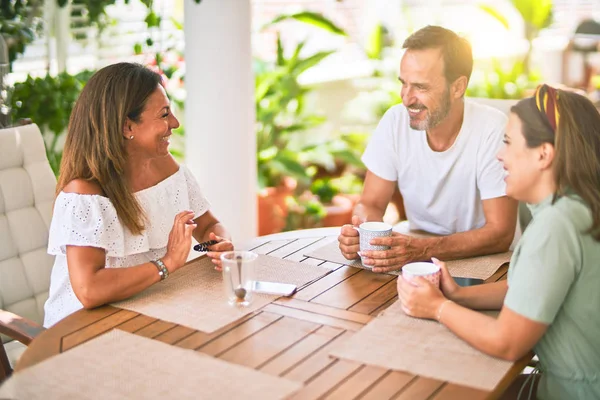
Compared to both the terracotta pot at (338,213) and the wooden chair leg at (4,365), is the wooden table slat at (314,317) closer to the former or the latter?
the wooden chair leg at (4,365)

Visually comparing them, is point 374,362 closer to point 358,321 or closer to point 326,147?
point 358,321

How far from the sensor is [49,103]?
3.57 m

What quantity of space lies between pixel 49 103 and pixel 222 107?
772 mm

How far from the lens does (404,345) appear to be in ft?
5.41

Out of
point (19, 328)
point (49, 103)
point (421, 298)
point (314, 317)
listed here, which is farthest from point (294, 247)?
point (49, 103)

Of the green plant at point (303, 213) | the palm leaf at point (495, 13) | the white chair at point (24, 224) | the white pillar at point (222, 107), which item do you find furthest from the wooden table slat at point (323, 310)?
the palm leaf at point (495, 13)

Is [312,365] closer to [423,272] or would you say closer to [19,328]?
[423,272]

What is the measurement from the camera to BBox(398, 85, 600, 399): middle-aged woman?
5.19 feet

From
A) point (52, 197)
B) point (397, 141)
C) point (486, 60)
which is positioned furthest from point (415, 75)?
point (486, 60)

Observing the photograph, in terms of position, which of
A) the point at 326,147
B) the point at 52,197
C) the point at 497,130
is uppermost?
the point at 497,130

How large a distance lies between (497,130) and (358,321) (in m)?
1.04

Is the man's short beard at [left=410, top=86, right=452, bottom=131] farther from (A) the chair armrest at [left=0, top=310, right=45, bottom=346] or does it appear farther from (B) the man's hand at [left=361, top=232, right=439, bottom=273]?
(A) the chair armrest at [left=0, top=310, right=45, bottom=346]

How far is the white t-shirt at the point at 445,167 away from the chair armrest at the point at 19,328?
1.26m

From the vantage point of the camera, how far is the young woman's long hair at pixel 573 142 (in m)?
1.62
